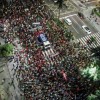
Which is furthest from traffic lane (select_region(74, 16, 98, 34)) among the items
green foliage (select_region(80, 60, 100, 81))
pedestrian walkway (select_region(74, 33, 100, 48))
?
green foliage (select_region(80, 60, 100, 81))

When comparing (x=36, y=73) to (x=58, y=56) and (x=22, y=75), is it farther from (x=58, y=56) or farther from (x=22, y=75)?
(x=58, y=56)

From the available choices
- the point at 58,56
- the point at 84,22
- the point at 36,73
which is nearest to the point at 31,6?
the point at 84,22

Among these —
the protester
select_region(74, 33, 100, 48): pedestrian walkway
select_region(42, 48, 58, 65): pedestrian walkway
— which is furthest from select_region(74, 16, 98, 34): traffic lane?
select_region(42, 48, 58, 65): pedestrian walkway

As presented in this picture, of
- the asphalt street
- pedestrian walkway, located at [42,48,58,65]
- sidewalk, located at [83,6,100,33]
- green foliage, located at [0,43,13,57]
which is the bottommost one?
sidewalk, located at [83,6,100,33]

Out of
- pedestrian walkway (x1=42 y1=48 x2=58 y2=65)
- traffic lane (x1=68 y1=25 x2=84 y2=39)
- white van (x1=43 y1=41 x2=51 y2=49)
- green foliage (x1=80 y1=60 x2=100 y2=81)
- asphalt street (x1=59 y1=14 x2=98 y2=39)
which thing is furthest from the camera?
asphalt street (x1=59 y1=14 x2=98 y2=39)

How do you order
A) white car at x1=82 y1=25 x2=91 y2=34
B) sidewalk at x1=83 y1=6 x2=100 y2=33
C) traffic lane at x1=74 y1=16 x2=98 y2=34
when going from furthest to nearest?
sidewalk at x1=83 y1=6 x2=100 y2=33 < traffic lane at x1=74 y1=16 x2=98 y2=34 < white car at x1=82 y1=25 x2=91 y2=34

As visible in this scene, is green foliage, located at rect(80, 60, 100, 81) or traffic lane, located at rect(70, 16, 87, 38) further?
traffic lane, located at rect(70, 16, 87, 38)

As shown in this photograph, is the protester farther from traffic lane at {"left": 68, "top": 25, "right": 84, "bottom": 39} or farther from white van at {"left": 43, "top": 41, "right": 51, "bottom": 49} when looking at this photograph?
traffic lane at {"left": 68, "top": 25, "right": 84, "bottom": 39}

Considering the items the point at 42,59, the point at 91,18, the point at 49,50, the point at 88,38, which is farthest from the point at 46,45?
the point at 91,18

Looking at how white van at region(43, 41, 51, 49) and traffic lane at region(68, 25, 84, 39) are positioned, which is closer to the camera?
white van at region(43, 41, 51, 49)

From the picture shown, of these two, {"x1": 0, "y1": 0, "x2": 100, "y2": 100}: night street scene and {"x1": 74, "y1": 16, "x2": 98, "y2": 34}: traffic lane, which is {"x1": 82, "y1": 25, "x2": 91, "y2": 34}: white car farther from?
{"x1": 74, "y1": 16, "x2": 98, "y2": 34}: traffic lane

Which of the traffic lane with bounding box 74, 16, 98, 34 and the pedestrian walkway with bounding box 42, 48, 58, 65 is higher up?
the pedestrian walkway with bounding box 42, 48, 58, 65
